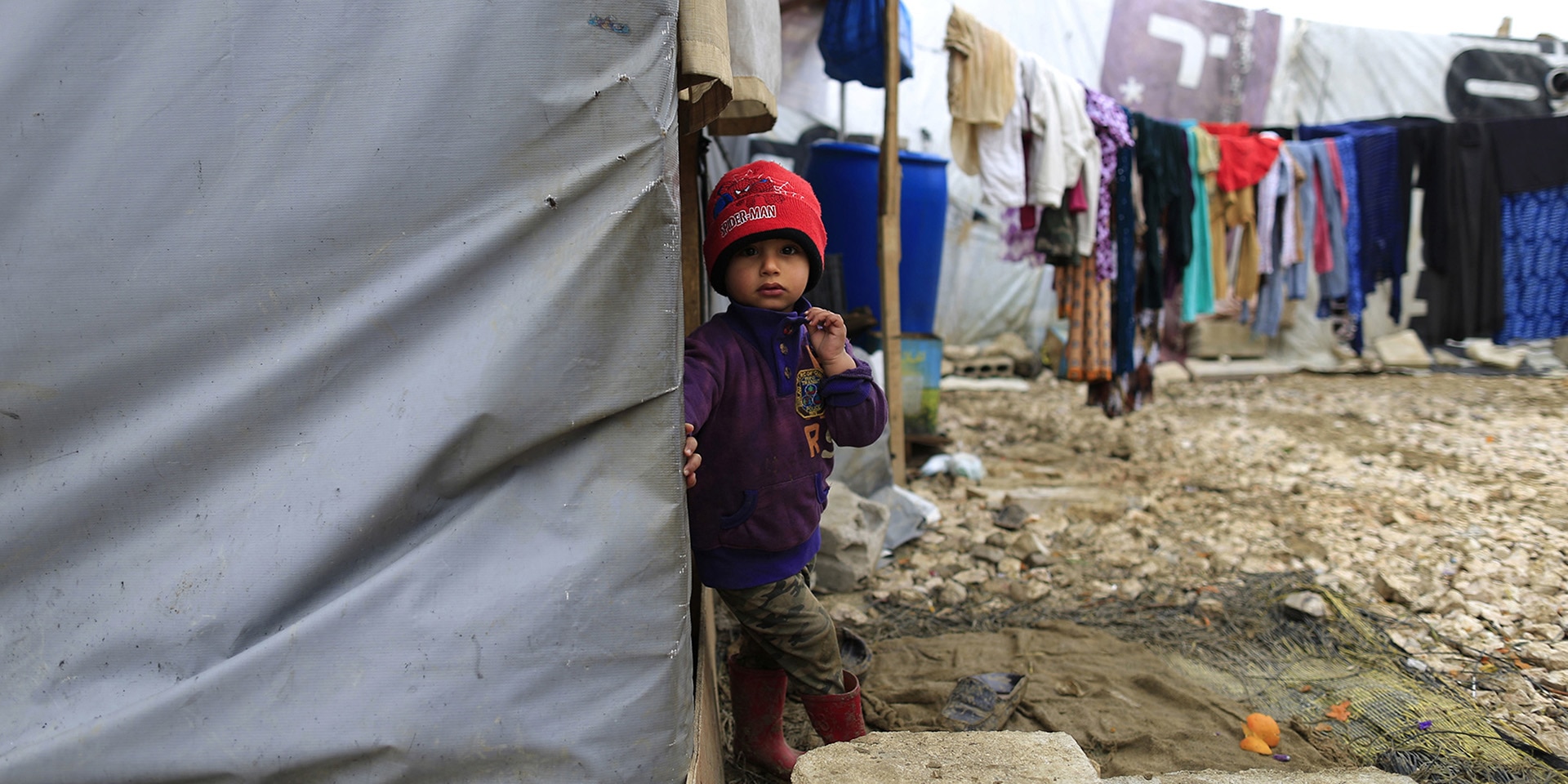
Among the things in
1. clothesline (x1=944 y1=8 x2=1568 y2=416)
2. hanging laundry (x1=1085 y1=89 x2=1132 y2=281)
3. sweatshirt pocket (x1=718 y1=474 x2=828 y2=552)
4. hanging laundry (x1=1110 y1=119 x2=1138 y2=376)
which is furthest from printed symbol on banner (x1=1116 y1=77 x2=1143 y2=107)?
sweatshirt pocket (x1=718 y1=474 x2=828 y2=552)

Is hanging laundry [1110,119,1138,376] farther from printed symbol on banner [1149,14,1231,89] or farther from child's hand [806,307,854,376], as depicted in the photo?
printed symbol on banner [1149,14,1231,89]

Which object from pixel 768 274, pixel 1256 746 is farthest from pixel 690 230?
pixel 1256 746

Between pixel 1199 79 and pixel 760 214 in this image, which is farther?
pixel 1199 79

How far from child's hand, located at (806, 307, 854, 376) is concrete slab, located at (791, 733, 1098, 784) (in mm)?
700

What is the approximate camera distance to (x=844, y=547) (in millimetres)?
2891

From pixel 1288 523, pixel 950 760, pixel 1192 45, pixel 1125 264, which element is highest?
pixel 1192 45

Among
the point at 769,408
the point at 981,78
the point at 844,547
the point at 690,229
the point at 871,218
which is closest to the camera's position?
the point at 769,408

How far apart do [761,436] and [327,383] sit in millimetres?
734

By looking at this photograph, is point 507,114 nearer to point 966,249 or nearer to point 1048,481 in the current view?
point 1048,481

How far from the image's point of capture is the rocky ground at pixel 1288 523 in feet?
8.48

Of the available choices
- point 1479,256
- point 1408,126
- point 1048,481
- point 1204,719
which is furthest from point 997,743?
point 1479,256

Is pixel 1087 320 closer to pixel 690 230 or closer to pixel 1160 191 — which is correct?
pixel 1160 191

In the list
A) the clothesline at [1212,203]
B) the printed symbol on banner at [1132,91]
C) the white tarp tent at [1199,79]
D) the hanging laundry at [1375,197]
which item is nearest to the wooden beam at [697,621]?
the clothesline at [1212,203]

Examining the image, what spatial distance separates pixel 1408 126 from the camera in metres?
6.00
